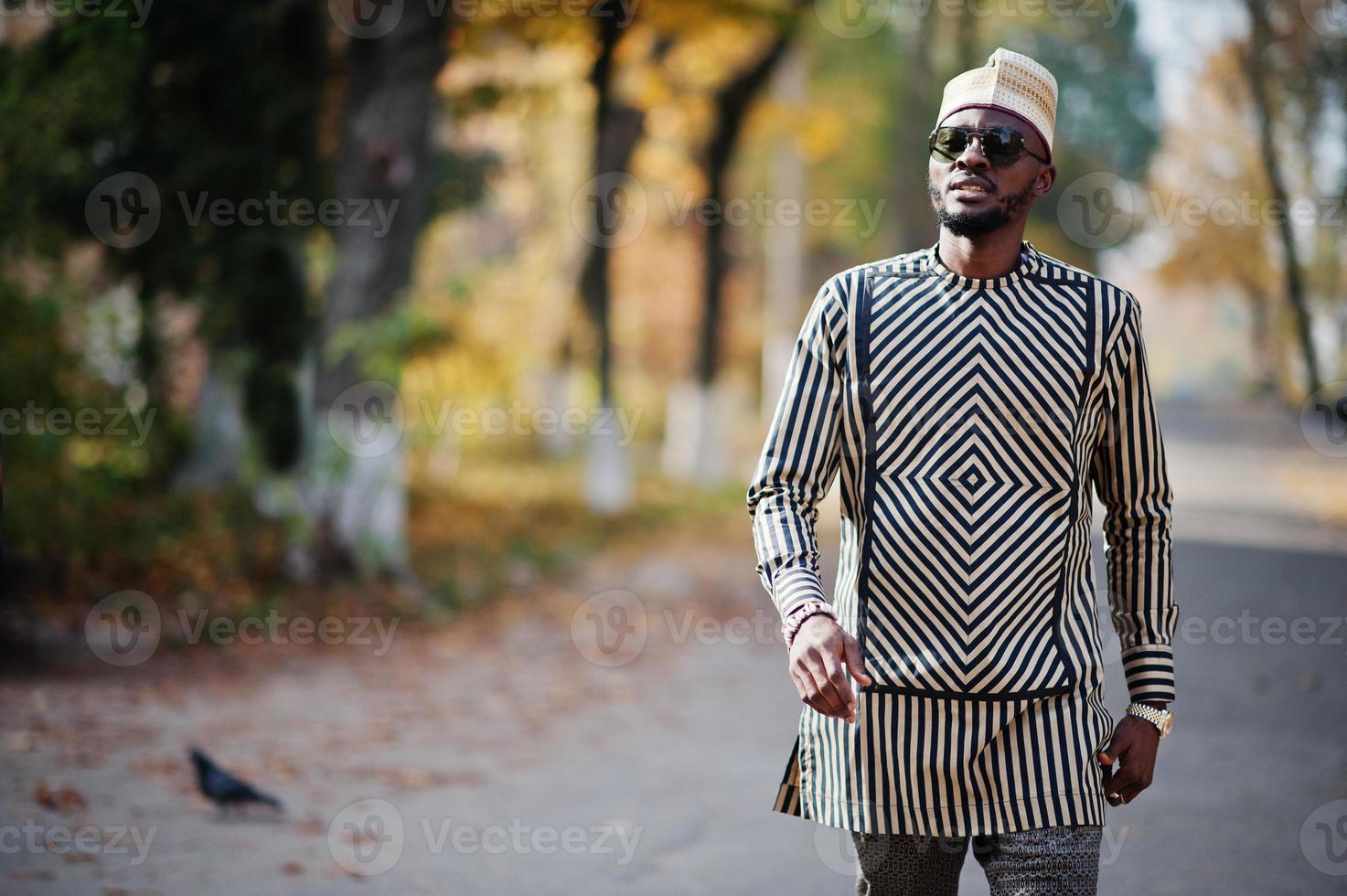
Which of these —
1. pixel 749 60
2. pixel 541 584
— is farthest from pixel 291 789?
pixel 749 60

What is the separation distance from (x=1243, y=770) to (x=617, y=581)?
7644 millimetres

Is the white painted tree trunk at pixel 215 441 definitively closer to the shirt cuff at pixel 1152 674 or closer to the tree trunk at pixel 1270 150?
the tree trunk at pixel 1270 150

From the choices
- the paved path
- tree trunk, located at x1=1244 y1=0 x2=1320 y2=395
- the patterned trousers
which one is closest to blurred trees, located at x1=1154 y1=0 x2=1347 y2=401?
tree trunk, located at x1=1244 y1=0 x2=1320 y2=395

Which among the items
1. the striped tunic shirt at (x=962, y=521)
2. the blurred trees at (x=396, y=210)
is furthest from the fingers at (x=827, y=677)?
the blurred trees at (x=396, y=210)

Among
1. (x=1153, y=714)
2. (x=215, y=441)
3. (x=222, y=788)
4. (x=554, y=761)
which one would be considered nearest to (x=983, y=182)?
(x=1153, y=714)

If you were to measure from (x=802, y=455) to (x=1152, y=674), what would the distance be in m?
0.88

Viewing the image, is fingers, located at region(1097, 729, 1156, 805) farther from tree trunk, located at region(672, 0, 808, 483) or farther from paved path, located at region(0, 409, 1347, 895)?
tree trunk, located at region(672, 0, 808, 483)

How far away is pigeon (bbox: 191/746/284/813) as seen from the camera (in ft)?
18.4

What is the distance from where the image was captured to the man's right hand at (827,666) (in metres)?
2.41

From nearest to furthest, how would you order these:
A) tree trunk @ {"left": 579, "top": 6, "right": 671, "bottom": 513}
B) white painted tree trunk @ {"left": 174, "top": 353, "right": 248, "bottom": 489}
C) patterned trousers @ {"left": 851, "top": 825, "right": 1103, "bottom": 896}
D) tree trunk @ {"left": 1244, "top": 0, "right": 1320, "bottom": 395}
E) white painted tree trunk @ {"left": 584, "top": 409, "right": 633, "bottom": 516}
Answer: patterned trousers @ {"left": 851, "top": 825, "right": 1103, "bottom": 896}
white painted tree trunk @ {"left": 174, "top": 353, "right": 248, "bottom": 489}
tree trunk @ {"left": 579, "top": 6, "right": 671, "bottom": 513}
white painted tree trunk @ {"left": 584, "top": 409, "right": 633, "bottom": 516}
tree trunk @ {"left": 1244, "top": 0, "right": 1320, "bottom": 395}

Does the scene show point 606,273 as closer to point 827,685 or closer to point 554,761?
point 554,761

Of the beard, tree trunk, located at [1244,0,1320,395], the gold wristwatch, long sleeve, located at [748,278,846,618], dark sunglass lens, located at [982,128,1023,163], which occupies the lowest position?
the gold wristwatch

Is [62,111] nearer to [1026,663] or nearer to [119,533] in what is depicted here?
[119,533]

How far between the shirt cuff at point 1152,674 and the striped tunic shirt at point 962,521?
0.02 metres
